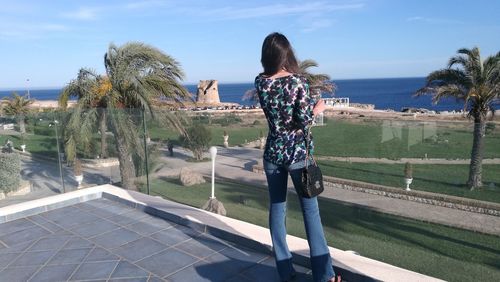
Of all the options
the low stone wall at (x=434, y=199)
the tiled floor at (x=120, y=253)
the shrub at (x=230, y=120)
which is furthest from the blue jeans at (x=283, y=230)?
the shrub at (x=230, y=120)

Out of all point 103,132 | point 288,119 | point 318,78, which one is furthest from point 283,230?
point 318,78

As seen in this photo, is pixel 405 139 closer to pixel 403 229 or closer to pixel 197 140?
pixel 403 229

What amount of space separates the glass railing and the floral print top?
3.14m

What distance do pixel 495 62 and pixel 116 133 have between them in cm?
1066

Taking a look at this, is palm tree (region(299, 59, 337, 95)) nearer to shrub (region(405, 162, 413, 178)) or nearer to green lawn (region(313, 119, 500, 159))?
green lawn (region(313, 119, 500, 159))

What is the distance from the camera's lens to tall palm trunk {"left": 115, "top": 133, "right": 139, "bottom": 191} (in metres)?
7.12

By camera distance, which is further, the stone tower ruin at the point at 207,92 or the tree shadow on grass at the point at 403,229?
the stone tower ruin at the point at 207,92

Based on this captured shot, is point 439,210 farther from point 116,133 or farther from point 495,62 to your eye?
point 495,62

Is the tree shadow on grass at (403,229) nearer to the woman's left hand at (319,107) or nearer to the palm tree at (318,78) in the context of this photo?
the woman's left hand at (319,107)

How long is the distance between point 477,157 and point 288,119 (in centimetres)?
676

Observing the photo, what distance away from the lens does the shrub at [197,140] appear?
8188 mm

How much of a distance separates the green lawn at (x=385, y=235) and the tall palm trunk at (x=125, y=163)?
447 millimetres

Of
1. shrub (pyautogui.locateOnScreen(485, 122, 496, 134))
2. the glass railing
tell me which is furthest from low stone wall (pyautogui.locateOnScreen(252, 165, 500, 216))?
shrub (pyautogui.locateOnScreen(485, 122, 496, 134))

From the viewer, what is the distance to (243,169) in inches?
348
